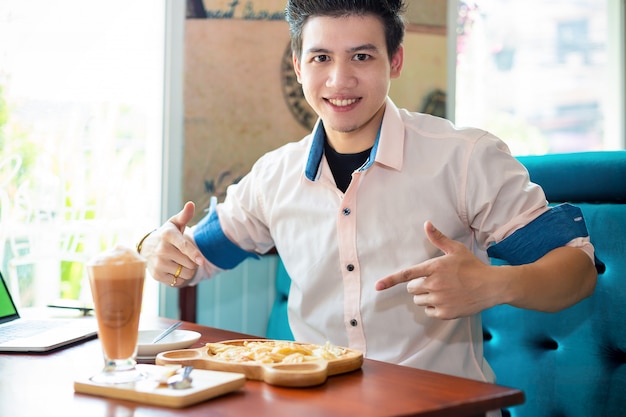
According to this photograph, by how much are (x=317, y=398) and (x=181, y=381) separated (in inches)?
7.0

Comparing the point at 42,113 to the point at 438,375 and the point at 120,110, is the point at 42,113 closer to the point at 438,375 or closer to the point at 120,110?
the point at 120,110

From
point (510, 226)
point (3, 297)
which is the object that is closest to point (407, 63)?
point (510, 226)

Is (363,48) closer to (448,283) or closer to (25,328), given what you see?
(448,283)

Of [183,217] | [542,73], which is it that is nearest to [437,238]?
[183,217]

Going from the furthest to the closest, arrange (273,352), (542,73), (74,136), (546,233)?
(542,73) → (74,136) → (546,233) → (273,352)

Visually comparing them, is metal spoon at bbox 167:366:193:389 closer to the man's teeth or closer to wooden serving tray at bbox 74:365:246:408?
wooden serving tray at bbox 74:365:246:408

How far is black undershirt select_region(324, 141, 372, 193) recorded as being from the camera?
1745 millimetres

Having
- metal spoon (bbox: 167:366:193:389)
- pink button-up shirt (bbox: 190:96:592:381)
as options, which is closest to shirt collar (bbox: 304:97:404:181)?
pink button-up shirt (bbox: 190:96:592:381)

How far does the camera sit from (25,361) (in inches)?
48.7

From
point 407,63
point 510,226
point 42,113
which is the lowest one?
point 510,226

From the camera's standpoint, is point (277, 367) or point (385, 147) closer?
point (277, 367)

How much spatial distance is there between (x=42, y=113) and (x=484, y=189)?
140cm

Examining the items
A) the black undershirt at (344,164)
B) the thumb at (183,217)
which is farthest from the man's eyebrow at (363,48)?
the thumb at (183,217)

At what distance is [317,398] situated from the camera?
0.96 metres
